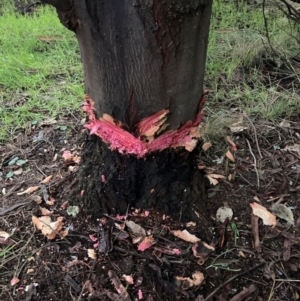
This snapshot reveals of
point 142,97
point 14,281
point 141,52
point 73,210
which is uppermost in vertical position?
point 141,52

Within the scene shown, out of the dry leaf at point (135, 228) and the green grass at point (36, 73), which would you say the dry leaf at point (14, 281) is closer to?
the dry leaf at point (135, 228)

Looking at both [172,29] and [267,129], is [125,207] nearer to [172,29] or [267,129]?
[172,29]

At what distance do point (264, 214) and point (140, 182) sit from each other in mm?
503

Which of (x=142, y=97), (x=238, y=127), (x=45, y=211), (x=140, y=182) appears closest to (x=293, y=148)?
(x=238, y=127)

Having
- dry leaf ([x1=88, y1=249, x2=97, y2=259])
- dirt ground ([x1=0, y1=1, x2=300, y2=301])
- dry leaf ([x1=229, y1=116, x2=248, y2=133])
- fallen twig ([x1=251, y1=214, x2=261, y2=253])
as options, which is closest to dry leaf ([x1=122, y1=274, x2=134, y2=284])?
dirt ground ([x1=0, y1=1, x2=300, y2=301])

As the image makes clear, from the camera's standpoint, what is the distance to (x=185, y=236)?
1.50 metres

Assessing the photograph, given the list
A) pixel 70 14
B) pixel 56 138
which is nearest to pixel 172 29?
pixel 70 14

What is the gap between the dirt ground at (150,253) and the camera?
142cm

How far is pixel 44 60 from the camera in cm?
289

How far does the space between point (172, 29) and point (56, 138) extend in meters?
1.14

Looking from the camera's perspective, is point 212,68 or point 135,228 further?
point 212,68

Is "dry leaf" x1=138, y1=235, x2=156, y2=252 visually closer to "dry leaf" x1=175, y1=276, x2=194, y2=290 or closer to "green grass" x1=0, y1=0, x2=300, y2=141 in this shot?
"dry leaf" x1=175, y1=276, x2=194, y2=290

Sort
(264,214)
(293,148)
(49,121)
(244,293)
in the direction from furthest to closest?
(49,121), (293,148), (264,214), (244,293)

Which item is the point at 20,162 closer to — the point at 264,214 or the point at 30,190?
the point at 30,190
